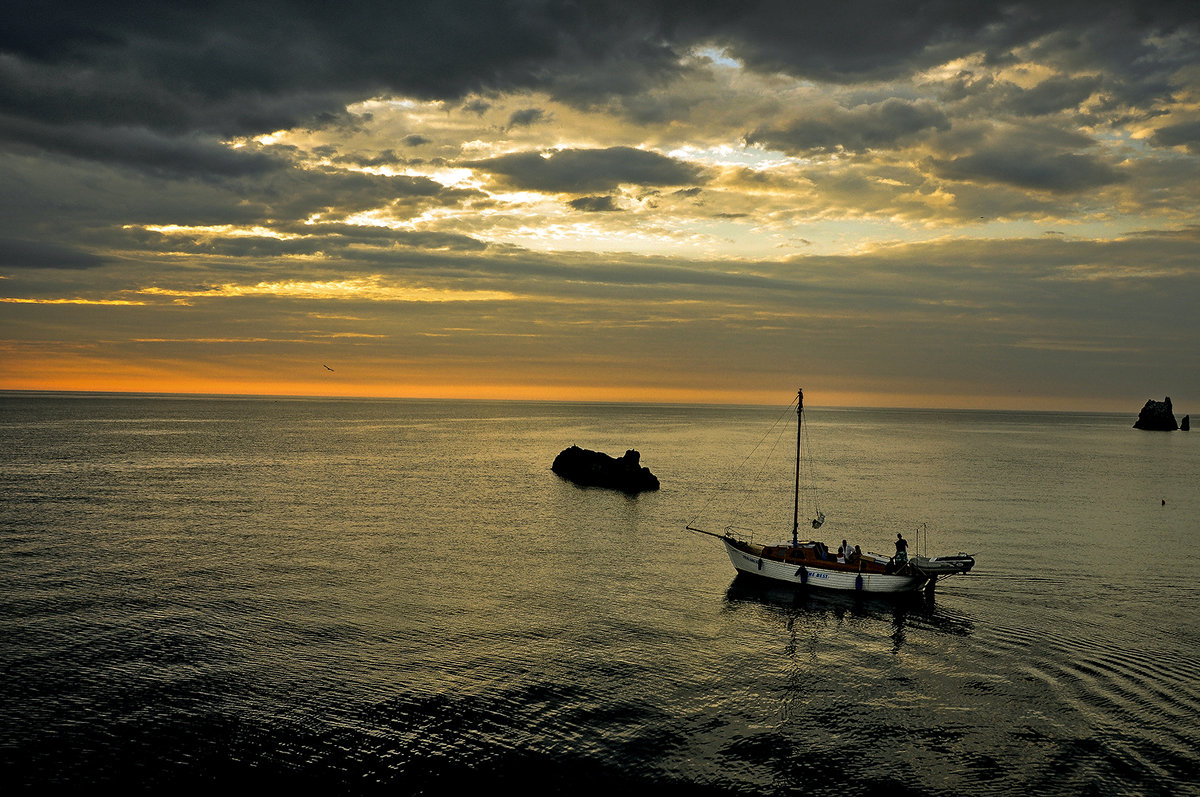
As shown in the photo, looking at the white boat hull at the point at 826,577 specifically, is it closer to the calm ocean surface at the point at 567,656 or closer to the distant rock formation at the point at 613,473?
the calm ocean surface at the point at 567,656

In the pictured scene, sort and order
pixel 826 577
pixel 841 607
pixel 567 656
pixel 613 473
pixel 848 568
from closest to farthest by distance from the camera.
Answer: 1. pixel 567 656
2. pixel 841 607
3. pixel 848 568
4. pixel 826 577
5. pixel 613 473

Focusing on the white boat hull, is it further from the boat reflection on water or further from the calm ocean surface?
the calm ocean surface

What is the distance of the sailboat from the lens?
48938 millimetres

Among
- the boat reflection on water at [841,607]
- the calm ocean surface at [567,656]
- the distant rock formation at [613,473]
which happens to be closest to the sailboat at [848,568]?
the boat reflection on water at [841,607]

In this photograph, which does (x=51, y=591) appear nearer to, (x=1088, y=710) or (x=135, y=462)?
(x=1088, y=710)

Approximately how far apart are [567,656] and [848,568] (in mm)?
22771

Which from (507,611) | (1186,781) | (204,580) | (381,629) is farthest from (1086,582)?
(204,580)

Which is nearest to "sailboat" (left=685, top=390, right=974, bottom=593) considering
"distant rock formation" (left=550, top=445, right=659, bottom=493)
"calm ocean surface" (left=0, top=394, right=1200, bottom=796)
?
"calm ocean surface" (left=0, top=394, right=1200, bottom=796)

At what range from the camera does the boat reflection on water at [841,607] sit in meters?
43.4

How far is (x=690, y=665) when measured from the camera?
35.3m

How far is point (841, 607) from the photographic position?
4788 centimetres

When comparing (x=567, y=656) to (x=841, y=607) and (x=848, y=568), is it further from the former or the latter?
(x=848, y=568)

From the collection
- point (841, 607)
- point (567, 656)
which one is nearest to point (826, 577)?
point (841, 607)

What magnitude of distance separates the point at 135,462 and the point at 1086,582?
128052 millimetres
